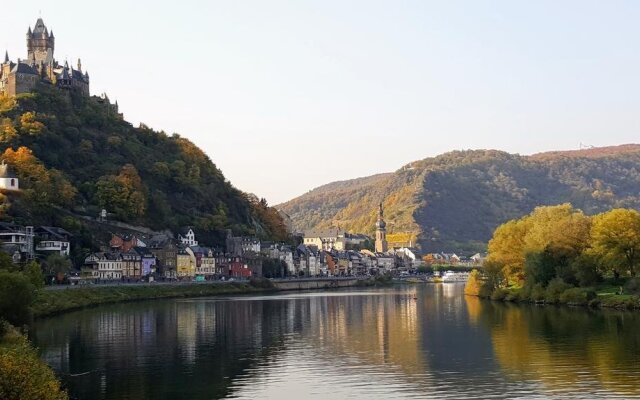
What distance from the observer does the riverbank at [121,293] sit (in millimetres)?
86188

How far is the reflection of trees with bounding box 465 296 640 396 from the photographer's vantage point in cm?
4156

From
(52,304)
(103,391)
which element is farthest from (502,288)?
(103,391)

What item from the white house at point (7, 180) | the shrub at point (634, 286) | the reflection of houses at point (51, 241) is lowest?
the shrub at point (634, 286)

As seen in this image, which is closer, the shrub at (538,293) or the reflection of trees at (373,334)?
the reflection of trees at (373,334)

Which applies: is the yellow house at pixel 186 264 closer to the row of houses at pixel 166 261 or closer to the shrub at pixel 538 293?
the row of houses at pixel 166 261

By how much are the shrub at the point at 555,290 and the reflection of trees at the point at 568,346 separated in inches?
168

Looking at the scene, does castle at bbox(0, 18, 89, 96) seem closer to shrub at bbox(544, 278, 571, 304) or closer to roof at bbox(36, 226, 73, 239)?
roof at bbox(36, 226, 73, 239)

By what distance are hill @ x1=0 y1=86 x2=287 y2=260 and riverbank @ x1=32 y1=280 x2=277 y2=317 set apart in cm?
1798

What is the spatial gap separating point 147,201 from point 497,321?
325 ft

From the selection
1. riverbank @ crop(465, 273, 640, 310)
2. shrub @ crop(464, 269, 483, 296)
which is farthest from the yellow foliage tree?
shrub @ crop(464, 269, 483, 296)

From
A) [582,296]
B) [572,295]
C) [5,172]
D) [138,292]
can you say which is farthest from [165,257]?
[582,296]

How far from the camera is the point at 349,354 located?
53.5 m

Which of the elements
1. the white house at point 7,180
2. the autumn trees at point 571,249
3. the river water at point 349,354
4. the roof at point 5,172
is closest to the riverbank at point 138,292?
the river water at point 349,354

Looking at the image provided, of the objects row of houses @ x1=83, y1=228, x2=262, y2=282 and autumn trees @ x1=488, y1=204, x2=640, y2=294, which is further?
row of houses @ x1=83, y1=228, x2=262, y2=282
